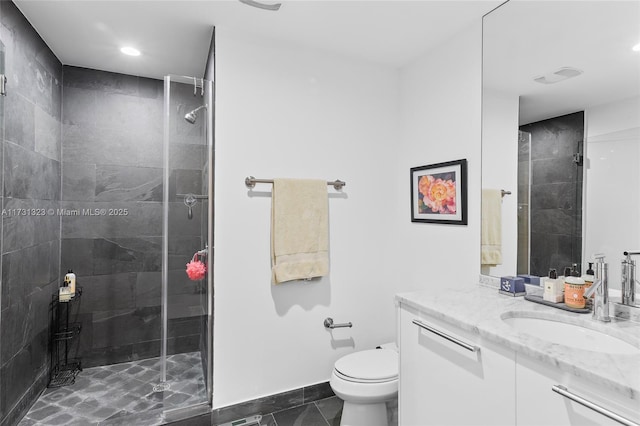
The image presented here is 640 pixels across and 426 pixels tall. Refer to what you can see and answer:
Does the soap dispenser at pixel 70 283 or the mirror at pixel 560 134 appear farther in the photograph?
the soap dispenser at pixel 70 283

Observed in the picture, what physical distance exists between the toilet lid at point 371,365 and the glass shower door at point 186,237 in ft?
2.74

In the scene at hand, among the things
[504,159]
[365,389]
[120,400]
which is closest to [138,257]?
[120,400]

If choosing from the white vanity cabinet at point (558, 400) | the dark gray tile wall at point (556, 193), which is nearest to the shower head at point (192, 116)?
the dark gray tile wall at point (556, 193)

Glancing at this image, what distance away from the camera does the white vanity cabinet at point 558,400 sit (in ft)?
2.82

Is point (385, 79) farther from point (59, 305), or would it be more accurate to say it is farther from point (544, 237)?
point (59, 305)

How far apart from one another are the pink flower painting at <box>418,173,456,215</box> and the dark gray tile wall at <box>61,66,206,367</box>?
2.20 metres

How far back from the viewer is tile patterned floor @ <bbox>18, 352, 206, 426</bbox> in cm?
203

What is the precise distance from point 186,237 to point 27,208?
1.03 m

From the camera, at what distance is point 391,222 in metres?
2.63

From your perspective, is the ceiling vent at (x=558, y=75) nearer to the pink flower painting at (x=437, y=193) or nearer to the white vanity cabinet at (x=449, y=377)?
the pink flower painting at (x=437, y=193)

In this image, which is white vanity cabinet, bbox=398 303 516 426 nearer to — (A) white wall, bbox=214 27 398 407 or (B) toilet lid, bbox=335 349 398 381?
(B) toilet lid, bbox=335 349 398 381

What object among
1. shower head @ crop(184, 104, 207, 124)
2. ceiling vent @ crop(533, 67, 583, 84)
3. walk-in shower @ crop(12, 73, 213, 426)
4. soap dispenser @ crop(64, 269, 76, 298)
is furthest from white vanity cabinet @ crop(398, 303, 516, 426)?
soap dispenser @ crop(64, 269, 76, 298)

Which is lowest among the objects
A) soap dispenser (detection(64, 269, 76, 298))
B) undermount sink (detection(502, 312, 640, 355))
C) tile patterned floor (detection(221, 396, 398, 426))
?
tile patterned floor (detection(221, 396, 398, 426))

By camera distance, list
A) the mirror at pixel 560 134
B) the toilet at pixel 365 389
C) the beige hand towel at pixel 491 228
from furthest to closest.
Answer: the beige hand towel at pixel 491 228 < the toilet at pixel 365 389 < the mirror at pixel 560 134
